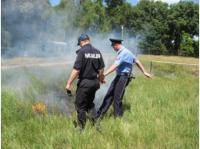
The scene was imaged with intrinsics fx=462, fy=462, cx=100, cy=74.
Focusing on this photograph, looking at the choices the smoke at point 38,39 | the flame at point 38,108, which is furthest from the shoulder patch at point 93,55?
the smoke at point 38,39

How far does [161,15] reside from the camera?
66562 mm

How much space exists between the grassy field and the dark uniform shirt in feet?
2.67

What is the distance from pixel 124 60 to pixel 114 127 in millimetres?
1625

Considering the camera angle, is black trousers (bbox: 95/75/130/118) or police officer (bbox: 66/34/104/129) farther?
black trousers (bbox: 95/75/130/118)

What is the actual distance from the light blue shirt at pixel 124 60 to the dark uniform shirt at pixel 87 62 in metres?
0.86

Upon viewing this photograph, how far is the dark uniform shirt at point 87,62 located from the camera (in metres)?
7.27

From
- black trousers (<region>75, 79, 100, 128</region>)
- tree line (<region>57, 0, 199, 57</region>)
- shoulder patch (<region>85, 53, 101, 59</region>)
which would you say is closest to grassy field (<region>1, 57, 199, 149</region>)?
black trousers (<region>75, 79, 100, 128</region>)

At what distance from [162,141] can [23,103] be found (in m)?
3.22

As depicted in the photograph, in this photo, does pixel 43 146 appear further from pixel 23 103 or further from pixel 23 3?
pixel 23 3

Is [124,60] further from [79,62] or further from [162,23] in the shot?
[162,23]

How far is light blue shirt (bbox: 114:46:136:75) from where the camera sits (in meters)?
8.28

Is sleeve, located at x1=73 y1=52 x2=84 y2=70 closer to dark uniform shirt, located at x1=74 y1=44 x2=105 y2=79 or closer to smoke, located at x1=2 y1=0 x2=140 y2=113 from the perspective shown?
dark uniform shirt, located at x1=74 y1=44 x2=105 y2=79

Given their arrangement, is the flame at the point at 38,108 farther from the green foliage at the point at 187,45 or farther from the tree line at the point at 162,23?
the green foliage at the point at 187,45

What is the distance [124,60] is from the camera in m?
8.32
